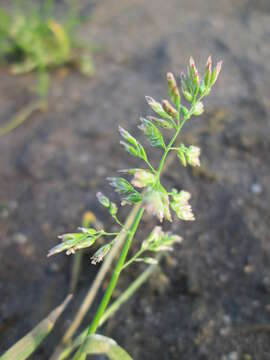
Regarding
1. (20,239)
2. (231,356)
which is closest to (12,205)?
(20,239)

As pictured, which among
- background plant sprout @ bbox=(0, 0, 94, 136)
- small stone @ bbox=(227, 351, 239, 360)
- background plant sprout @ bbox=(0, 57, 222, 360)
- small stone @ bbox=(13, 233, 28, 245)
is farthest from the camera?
background plant sprout @ bbox=(0, 0, 94, 136)

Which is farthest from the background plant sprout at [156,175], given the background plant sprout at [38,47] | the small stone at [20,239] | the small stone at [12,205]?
the background plant sprout at [38,47]

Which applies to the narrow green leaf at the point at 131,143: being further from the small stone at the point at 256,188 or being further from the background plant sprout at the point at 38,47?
the background plant sprout at the point at 38,47

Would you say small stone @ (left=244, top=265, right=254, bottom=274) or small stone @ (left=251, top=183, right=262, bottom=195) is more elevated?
small stone @ (left=244, top=265, right=254, bottom=274)

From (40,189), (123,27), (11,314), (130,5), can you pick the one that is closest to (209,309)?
(11,314)

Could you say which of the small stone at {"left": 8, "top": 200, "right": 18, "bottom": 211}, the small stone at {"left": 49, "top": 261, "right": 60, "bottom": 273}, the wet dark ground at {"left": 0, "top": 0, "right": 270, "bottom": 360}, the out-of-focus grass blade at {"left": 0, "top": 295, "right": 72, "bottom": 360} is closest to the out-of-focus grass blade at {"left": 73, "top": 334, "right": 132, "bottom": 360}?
the out-of-focus grass blade at {"left": 0, "top": 295, "right": 72, "bottom": 360}

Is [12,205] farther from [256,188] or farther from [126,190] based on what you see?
[126,190]

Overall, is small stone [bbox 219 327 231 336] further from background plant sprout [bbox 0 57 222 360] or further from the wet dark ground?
background plant sprout [bbox 0 57 222 360]
